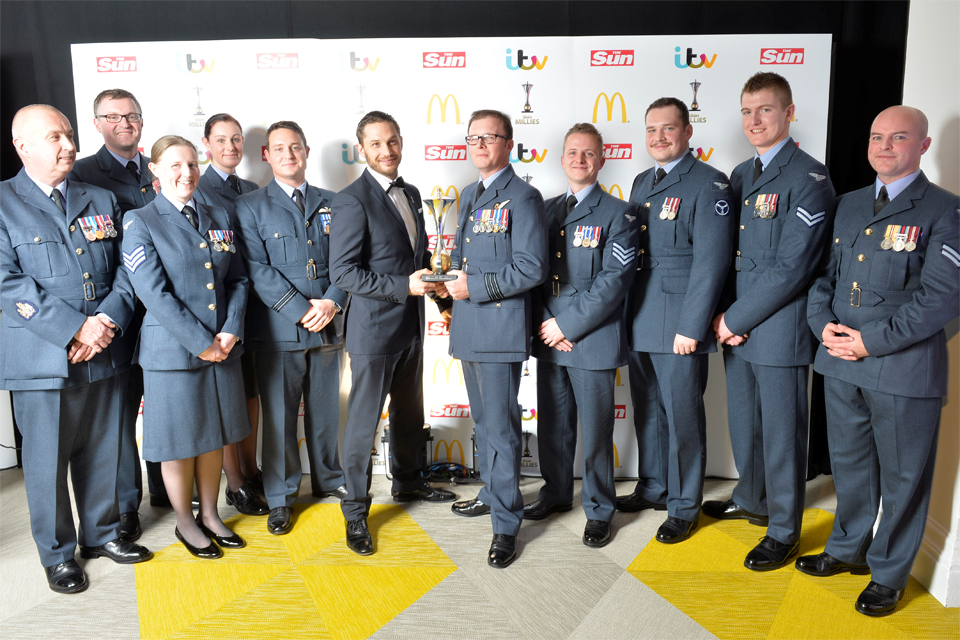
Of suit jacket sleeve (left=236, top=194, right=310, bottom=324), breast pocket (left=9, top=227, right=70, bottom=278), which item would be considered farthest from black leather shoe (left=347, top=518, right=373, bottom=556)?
breast pocket (left=9, top=227, right=70, bottom=278)

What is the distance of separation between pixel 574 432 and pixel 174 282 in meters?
2.08

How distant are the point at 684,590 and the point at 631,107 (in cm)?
260

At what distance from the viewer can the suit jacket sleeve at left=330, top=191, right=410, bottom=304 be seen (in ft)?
9.20

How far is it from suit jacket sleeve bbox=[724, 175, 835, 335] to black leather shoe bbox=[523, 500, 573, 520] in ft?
4.82

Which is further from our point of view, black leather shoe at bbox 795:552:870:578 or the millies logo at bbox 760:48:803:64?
the millies logo at bbox 760:48:803:64

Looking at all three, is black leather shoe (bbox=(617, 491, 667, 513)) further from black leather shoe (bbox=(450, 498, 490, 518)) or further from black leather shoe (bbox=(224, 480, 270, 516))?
black leather shoe (bbox=(224, 480, 270, 516))

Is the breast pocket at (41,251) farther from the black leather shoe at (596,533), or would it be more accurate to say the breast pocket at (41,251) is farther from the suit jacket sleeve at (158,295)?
the black leather shoe at (596,533)

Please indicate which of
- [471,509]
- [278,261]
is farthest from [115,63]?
[471,509]

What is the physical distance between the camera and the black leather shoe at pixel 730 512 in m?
3.20

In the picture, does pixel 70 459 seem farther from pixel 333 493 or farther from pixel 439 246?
pixel 439 246

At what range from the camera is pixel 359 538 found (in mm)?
2955

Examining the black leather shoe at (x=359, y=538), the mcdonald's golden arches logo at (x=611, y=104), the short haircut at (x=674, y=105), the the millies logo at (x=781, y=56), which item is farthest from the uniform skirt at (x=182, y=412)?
the the millies logo at (x=781, y=56)

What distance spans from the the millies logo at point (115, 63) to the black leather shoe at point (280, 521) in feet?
9.15

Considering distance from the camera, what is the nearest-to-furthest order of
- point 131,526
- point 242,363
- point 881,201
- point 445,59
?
point 881,201, point 131,526, point 242,363, point 445,59
